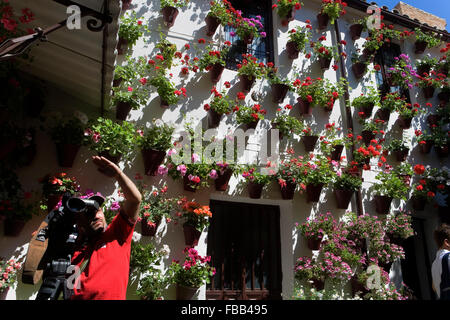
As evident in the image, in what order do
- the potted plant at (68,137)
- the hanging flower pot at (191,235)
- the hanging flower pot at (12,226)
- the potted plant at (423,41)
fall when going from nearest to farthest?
the hanging flower pot at (12,226)
the potted plant at (68,137)
the hanging flower pot at (191,235)
the potted plant at (423,41)

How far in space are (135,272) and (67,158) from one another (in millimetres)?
1682

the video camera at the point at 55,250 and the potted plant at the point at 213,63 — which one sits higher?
the potted plant at the point at 213,63

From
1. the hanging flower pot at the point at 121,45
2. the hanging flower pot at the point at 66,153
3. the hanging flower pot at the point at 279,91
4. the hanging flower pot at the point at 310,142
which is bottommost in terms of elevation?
the hanging flower pot at the point at 66,153

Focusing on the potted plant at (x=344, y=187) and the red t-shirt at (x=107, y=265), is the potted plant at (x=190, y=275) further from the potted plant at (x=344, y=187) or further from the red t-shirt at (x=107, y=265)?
the potted plant at (x=344, y=187)

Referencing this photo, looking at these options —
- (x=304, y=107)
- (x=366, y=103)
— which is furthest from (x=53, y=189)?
(x=366, y=103)

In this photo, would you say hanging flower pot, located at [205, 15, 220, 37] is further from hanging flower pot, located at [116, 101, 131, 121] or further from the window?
hanging flower pot, located at [116, 101, 131, 121]

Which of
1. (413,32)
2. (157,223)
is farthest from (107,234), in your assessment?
(413,32)

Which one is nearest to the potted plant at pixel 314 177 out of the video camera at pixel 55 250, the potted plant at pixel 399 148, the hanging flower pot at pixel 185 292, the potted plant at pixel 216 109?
the potted plant at pixel 216 109

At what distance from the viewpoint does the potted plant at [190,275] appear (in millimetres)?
4004

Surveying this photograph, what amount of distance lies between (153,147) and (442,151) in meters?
5.82

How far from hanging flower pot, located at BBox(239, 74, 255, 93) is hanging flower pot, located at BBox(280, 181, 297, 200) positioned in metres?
1.76

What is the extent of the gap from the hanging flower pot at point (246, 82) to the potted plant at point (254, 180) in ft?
4.73

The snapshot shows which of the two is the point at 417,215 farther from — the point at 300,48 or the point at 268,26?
the point at 268,26

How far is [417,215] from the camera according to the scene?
6008mm
